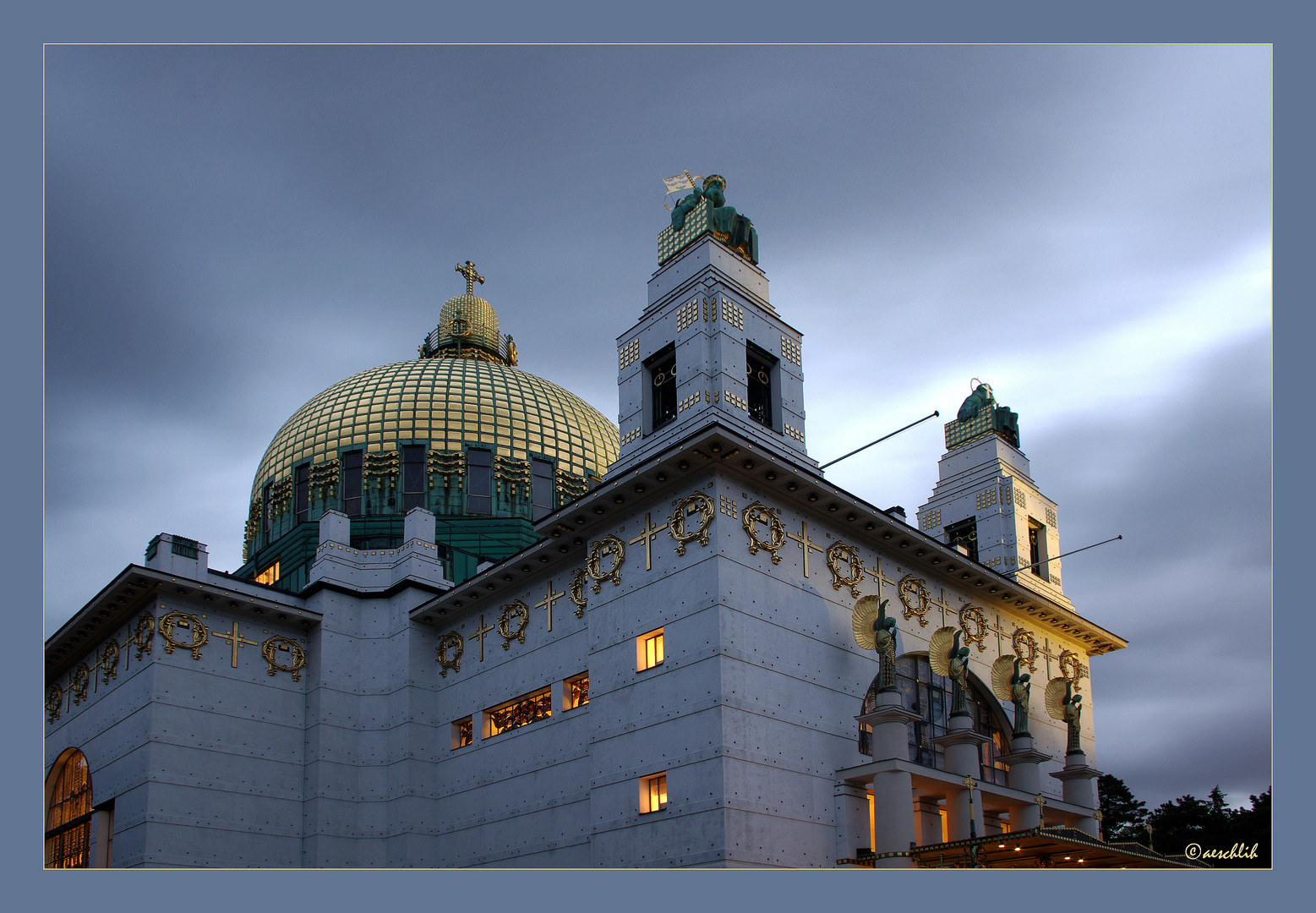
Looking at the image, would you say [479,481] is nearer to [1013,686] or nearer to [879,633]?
[879,633]

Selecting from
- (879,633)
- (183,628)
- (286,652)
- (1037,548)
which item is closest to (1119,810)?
(1037,548)

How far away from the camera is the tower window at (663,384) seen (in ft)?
108

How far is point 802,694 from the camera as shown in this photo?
28547 millimetres

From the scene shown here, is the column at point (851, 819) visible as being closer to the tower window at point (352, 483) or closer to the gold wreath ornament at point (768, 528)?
the gold wreath ornament at point (768, 528)

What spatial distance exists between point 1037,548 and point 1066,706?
21.2 feet

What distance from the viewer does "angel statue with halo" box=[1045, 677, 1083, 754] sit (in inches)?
1398

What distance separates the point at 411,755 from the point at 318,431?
700 inches

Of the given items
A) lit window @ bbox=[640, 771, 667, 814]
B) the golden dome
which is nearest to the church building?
lit window @ bbox=[640, 771, 667, 814]

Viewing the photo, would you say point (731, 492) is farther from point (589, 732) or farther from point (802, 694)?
point (589, 732)

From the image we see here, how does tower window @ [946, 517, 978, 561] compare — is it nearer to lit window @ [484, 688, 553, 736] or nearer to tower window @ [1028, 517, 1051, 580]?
tower window @ [1028, 517, 1051, 580]

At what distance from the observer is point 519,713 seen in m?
34.1

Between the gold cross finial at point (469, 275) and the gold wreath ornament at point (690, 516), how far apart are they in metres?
34.5

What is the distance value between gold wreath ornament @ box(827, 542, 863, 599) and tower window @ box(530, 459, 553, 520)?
1878 cm

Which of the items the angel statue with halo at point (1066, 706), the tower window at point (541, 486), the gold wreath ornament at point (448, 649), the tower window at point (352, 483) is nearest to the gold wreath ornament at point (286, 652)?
the gold wreath ornament at point (448, 649)
